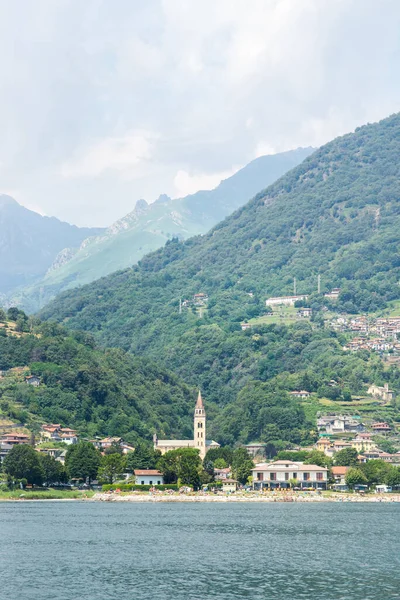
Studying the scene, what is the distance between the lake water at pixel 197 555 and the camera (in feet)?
211

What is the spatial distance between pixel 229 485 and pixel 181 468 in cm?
1092

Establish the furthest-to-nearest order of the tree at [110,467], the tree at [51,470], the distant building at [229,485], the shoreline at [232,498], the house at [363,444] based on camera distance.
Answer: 1. the house at [363,444]
2. the distant building at [229,485]
3. the tree at [110,467]
4. the shoreline at [232,498]
5. the tree at [51,470]

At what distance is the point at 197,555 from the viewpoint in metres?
79.9

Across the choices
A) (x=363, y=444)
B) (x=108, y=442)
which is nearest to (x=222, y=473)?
(x=108, y=442)

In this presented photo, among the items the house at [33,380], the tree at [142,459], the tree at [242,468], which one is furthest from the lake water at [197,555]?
the house at [33,380]

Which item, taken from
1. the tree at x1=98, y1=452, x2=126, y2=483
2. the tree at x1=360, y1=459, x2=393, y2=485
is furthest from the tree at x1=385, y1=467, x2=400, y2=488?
the tree at x1=98, y1=452, x2=126, y2=483

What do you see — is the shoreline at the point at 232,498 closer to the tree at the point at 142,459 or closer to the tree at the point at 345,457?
the tree at the point at 142,459

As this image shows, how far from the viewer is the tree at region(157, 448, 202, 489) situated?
507ft

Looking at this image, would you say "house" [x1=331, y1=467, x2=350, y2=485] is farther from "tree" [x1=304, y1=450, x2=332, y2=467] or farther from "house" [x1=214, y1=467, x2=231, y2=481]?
"house" [x1=214, y1=467, x2=231, y2=481]

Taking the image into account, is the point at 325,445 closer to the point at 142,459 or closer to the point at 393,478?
the point at 393,478

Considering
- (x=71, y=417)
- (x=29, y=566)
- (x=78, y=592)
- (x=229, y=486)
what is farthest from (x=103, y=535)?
(x=71, y=417)

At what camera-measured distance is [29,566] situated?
240 feet

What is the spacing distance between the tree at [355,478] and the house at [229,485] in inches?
646

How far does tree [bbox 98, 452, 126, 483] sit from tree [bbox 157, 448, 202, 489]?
581cm
